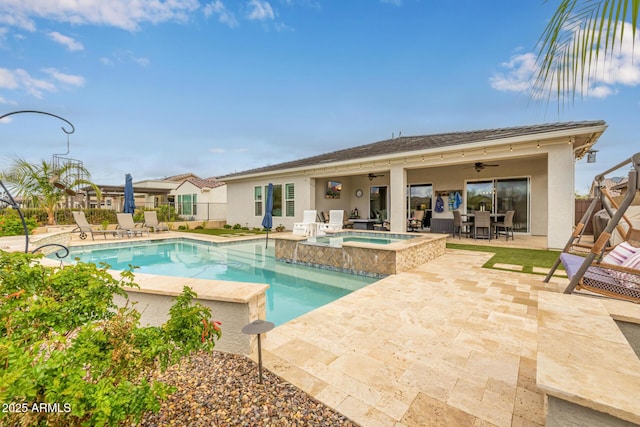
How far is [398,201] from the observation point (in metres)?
10.7

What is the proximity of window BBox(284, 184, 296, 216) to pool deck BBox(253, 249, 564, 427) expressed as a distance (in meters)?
10.5

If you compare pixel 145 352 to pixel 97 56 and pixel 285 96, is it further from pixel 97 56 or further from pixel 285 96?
pixel 285 96

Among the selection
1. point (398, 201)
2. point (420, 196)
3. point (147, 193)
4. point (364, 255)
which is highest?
point (147, 193)

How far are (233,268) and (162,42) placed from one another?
28.4 feet

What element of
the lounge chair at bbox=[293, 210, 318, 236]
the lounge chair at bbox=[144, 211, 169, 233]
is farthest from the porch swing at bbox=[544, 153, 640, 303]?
the lounge chair at bbox=[144, 211, 169, 233]

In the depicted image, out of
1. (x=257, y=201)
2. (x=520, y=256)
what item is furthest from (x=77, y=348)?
(x=257, y=201)

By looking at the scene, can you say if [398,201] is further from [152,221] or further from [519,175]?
[152,221]

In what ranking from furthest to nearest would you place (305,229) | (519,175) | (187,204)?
(187,204) → (519,175) → (305,229)

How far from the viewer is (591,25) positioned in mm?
938

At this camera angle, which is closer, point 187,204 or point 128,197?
point 128,197

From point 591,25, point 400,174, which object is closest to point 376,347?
point 591,25

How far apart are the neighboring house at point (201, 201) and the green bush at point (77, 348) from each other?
18290 mm

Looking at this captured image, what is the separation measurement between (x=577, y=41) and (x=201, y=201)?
69.2 feet

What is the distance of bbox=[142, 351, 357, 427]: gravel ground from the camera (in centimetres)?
174
